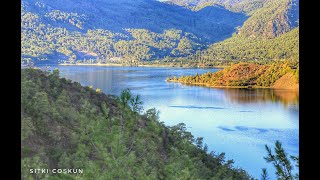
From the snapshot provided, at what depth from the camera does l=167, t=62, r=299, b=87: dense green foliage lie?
32.8 meters

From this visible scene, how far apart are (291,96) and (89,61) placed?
35884mm

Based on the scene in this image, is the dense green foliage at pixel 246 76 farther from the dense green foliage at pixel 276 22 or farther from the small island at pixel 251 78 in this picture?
the dense green foliage at pixel 276 22

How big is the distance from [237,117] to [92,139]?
58.3 ft

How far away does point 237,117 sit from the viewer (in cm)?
2012

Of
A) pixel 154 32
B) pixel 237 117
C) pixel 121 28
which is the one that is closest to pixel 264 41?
pixel 154 32

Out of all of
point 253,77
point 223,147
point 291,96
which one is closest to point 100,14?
point 253,77

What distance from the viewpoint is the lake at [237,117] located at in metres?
13.6

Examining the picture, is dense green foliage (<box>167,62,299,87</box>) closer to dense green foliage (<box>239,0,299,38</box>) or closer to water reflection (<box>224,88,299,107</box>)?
water reflection (<box>224,88,299,107</box>)

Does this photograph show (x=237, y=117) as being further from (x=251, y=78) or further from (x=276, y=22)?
(x=276, y=22)

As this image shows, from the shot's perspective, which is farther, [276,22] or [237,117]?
[276,22]

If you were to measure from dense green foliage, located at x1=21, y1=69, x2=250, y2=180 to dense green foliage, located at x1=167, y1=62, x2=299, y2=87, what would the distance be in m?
25.1

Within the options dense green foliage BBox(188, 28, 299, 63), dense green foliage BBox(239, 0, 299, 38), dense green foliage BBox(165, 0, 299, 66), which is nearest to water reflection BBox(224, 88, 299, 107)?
dense green foliage BBox(165, 0, 299, 66)

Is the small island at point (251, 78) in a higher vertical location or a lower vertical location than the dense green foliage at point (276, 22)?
lower

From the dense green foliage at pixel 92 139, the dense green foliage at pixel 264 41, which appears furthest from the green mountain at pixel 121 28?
the dense green foliage at pixel 92 139
